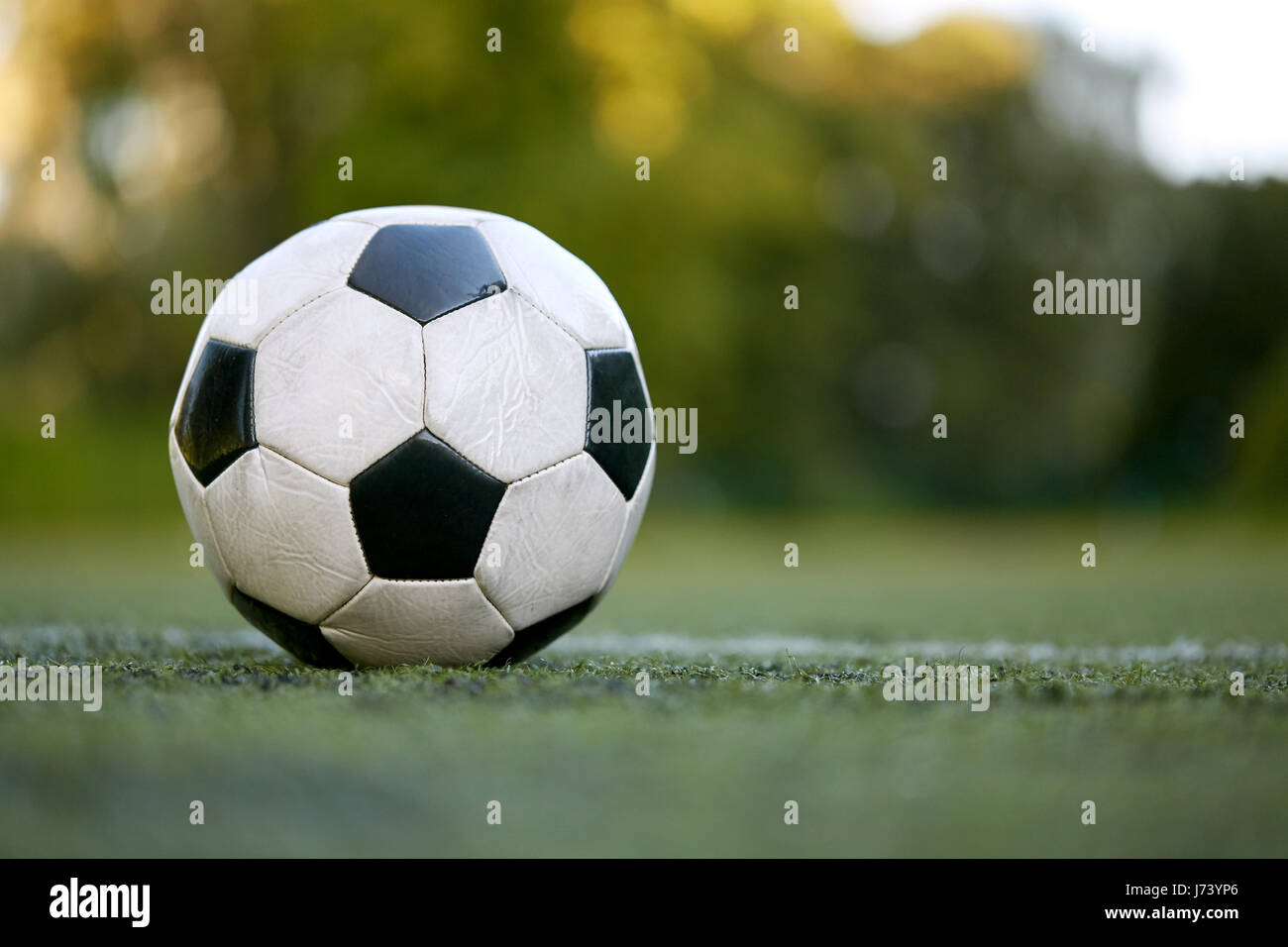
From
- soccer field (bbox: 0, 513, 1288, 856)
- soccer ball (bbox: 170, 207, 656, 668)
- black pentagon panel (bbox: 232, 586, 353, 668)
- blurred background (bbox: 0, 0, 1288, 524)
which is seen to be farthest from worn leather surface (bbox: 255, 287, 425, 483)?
blurred background (bbox: 0, 0, 1288, 524)

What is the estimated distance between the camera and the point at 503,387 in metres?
2.79

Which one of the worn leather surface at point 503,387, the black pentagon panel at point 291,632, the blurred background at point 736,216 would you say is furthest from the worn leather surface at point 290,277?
the blurred background at point 736,216

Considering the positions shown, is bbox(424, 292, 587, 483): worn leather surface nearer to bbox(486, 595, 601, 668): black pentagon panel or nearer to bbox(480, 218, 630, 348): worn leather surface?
bbox(480, 218, 630, 348): worn leather surface

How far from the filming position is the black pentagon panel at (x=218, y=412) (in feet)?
9.25

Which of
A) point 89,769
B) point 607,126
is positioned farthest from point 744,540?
point 89,769

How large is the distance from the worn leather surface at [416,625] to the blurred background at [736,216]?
11.1 m

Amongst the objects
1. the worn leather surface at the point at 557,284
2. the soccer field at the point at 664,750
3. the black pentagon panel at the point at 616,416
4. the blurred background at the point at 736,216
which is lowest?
the soccer field at the point at 664,750

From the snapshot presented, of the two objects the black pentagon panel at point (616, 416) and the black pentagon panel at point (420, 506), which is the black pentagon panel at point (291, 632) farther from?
the black pentagon panel at point (616, 416)

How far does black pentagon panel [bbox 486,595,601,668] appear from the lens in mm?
2984

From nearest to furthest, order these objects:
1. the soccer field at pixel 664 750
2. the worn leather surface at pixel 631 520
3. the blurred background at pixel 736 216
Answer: the soccer field at pixel 664 750 < the worn leather surface at pixel 631 520 < the blurred background at pixel 736 216

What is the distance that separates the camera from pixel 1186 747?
7.17ft

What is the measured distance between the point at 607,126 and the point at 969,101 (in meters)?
7.75
